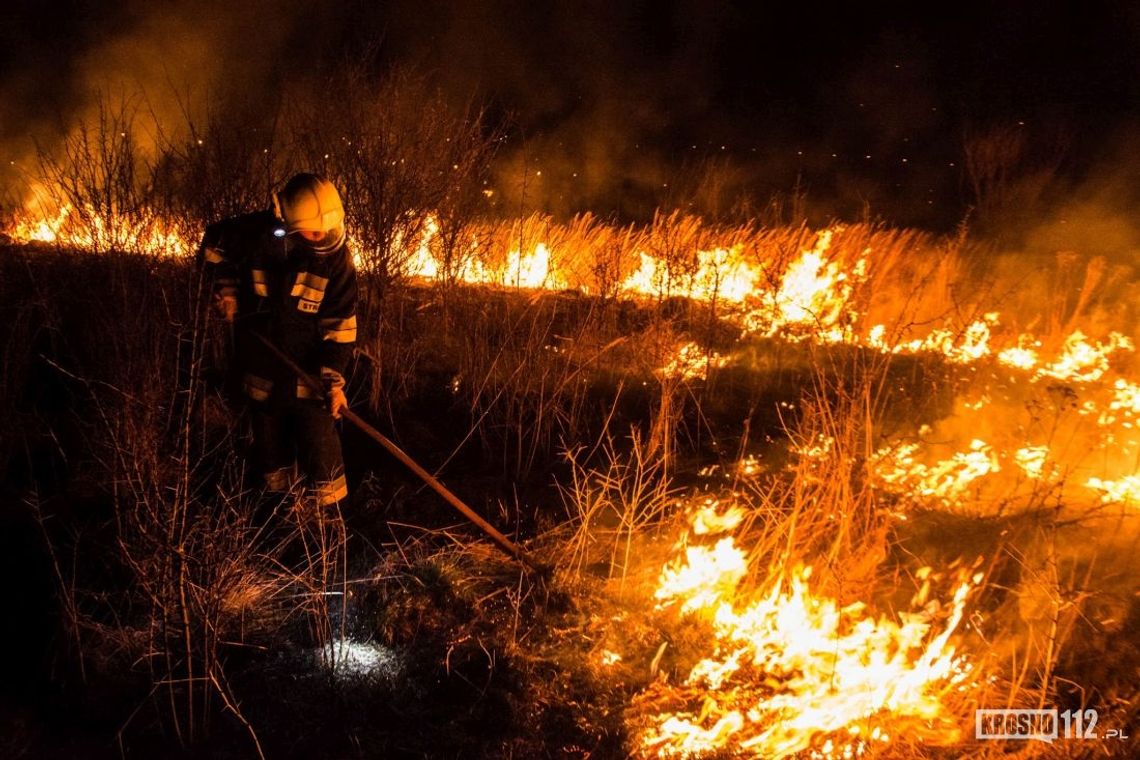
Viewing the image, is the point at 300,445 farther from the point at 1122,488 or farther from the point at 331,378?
the point at 1122,488

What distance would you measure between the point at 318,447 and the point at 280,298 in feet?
2.73

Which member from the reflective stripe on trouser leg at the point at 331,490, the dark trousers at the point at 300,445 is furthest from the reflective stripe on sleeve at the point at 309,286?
the reflective stripe on trouser leg at the point at 331,490

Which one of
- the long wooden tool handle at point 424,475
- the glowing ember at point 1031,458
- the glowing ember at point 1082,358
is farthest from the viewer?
the glowing ember at point 1082,358

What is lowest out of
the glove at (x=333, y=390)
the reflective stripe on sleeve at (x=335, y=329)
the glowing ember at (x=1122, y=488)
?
the glowing ember at (x=1122, y=488)

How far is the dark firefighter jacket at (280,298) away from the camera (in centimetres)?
374

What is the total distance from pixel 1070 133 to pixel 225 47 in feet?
56.0

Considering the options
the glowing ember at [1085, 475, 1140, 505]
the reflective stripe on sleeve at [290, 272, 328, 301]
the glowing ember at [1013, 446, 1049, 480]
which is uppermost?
the reflective stripe on sleeve at [290, 272, 328, 301]

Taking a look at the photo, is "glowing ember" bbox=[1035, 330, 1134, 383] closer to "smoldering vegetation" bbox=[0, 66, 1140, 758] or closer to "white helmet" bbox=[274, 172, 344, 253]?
"smoldering vegetation" bbox=[0, 66, 1140, 758]

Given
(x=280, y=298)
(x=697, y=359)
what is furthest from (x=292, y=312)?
(x=697, y=359)

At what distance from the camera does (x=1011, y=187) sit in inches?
553

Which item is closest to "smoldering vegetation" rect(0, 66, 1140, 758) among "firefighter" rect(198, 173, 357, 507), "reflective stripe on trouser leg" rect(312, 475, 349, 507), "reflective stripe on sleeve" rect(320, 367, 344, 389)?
"reflective stripe on trouser leg" rect(312, 475, 349, 507)

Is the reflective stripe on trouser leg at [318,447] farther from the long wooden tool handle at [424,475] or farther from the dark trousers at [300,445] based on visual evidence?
the long wooden tool handle at [424,475]

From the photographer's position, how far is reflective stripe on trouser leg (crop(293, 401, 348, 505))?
397 cm

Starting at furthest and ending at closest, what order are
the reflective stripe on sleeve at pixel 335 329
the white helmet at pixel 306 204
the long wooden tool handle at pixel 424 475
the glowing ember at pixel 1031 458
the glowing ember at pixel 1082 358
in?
1. the glowing ember at pixel 1082 358
2. the glowing ember at pixel 1031 458
3. the reflective stripe on sleeve at pixel 335 329
4. the long wooden tool handle at pixel 424 475
5. the white helmet at pixel 306 204
